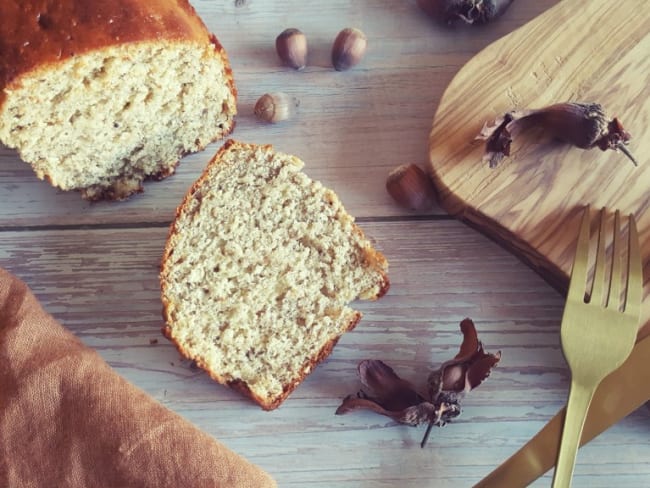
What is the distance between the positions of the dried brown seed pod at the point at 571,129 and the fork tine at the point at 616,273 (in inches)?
Answer: 6.7

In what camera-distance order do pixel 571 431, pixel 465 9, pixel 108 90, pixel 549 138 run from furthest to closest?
pixel 465 9
pixel 549 138
pixel 108 90
pixel 571 431

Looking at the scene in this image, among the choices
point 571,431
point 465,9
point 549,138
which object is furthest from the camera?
point 465,9

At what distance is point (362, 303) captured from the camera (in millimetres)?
1954

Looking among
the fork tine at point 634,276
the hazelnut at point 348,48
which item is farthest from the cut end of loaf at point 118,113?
the fork tine at point 634,276

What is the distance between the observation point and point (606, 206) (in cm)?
189

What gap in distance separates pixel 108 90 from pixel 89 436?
29.6 inches

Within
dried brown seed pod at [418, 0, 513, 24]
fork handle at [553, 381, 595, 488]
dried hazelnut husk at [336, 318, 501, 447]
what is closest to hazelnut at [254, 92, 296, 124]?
dried brown seed pod at [418, 0, 513, 24]

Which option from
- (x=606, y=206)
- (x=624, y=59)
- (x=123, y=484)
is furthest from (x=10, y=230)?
(x=624, y=59)

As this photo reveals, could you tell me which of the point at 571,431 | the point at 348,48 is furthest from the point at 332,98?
the point at 571,431

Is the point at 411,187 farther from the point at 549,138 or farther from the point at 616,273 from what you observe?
the point at 616,273

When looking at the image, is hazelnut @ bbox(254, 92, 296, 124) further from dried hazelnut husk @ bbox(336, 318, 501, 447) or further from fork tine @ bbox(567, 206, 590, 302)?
fork tine @ bbox(567, 206, 590, 302)

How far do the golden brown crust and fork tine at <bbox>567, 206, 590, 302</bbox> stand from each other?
3.39ft

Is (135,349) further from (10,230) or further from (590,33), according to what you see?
(590,33)

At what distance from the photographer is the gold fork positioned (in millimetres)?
1679
